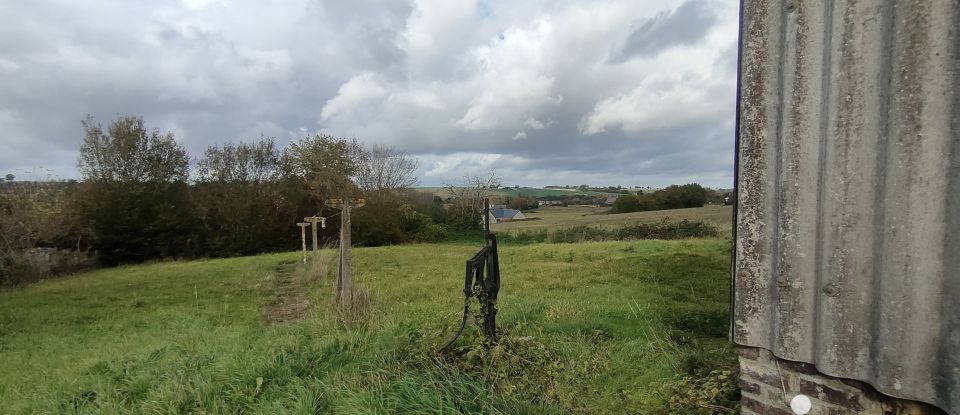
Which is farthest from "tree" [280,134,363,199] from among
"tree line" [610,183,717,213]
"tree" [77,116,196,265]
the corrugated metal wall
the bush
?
the corrugated metal wall

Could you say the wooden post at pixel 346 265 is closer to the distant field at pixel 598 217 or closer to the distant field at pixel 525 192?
the distant field at pixel 525 192

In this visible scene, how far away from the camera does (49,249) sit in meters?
17.9

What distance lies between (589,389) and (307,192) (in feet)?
78.0

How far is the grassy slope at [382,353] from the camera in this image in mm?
3398

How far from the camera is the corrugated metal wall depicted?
155 centimetres

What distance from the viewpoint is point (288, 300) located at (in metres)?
9.66

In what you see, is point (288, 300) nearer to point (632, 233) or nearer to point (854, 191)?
point (854, 191)

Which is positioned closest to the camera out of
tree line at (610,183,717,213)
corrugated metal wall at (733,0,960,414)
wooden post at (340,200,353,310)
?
corrugated metal wall at (733,0,960,414)

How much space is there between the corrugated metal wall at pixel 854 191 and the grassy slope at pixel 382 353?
1707 mm

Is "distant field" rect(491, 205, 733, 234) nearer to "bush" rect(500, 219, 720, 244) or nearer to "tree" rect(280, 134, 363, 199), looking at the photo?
"bush" rect(500, 219, 720, 244)

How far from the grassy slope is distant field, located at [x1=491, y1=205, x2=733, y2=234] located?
41.4ft

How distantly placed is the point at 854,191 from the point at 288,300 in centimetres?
981

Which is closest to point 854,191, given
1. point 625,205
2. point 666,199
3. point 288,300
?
point 288,300

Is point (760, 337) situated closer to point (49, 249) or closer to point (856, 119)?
point (856, 119)
